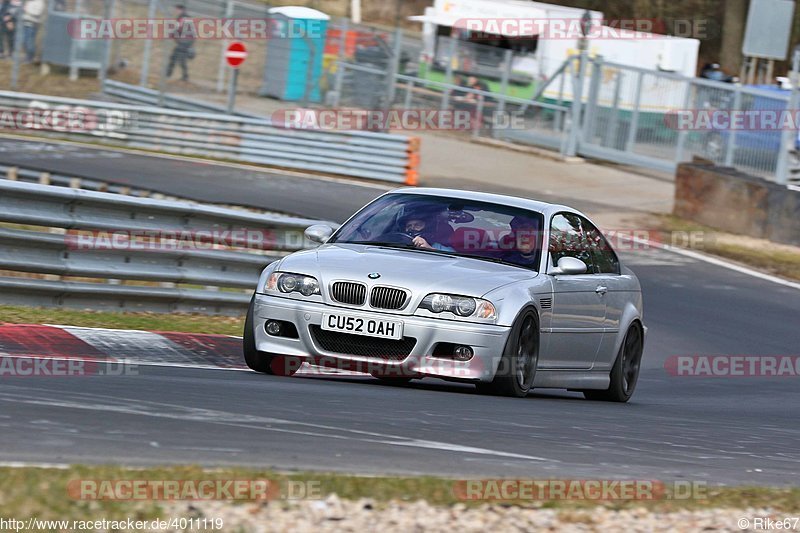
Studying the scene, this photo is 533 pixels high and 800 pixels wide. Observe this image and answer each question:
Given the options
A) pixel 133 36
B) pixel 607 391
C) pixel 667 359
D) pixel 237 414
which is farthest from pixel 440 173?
pixel 237 414

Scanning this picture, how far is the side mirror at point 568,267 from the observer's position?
9.26m

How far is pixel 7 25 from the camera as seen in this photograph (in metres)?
33.0

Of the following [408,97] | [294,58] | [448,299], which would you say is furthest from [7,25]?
[448,299]

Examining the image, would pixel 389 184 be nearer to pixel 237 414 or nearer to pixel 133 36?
pixel 133 36

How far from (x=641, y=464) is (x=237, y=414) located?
1835 mm

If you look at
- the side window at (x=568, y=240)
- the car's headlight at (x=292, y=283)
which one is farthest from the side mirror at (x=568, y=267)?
the car's headlight at (x=292, y=283)

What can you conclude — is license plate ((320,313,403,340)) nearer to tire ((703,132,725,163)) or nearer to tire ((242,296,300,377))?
tire ((242,296,300,377))

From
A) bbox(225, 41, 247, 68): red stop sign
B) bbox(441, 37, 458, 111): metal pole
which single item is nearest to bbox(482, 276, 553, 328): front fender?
bbox(225, 41, 247, 68): red stop sign

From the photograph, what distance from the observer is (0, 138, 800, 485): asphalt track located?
5512 millimetres

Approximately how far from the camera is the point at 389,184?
2642 cm

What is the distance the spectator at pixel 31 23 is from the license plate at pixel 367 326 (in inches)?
1035
